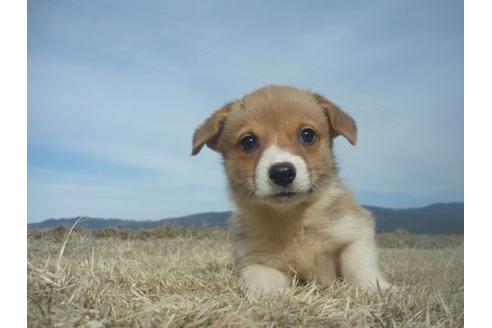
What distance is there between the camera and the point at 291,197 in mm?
2539

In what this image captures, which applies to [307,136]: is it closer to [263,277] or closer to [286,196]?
[286,196]

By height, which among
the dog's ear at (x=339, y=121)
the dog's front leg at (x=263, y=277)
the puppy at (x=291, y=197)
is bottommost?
the dog's front leg at (x=263, y=277)

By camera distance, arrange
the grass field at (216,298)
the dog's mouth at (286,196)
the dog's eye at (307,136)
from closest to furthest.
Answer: the grass field at (216,298) < the dog's mouth at (286,196) < the dog's eye at (307,136)

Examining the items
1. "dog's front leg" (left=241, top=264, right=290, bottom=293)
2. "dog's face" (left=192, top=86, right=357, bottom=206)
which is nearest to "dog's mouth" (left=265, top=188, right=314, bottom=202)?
"dog's face" (left=192, top=86, right=357, bottom=206)

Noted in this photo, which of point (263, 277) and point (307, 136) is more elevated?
point (307, 136)

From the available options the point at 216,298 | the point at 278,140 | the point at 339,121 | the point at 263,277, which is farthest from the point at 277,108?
the point at 216,298

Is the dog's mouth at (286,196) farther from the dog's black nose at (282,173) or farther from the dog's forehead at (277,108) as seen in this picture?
the dog's forehead at (277,108)

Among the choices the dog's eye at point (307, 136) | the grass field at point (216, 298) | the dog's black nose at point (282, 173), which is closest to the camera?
the grass field at point (216, 298)

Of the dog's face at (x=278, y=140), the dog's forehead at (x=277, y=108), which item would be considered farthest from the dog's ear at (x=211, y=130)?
the dog's forehead at (x=277, y=108)

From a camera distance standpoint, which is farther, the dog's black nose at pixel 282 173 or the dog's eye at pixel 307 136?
the dog's eye at pixel 307 136

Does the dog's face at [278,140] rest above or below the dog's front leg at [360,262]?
above

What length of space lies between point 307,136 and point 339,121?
0.16 meters

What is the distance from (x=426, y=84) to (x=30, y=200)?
140cm

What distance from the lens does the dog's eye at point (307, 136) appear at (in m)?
2.62
